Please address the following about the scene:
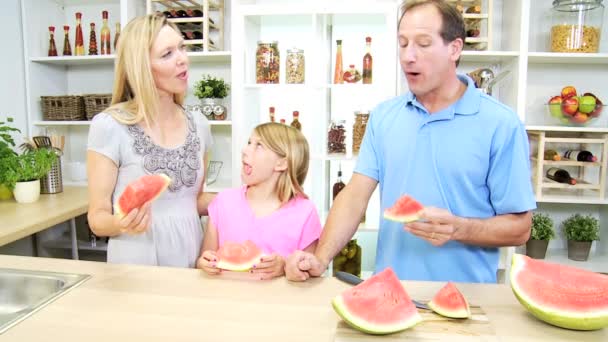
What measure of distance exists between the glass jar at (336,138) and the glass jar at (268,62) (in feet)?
1.62

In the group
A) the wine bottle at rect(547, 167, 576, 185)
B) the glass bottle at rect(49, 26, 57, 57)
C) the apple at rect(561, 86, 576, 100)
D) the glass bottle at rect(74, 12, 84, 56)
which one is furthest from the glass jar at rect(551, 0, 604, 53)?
the glass bottle at rect(49, 26, 57, 57)

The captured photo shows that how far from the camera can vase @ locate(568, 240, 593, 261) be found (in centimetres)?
328

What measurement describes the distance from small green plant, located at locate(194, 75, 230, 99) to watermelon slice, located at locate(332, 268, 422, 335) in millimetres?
2606

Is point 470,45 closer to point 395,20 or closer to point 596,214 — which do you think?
point 395,20

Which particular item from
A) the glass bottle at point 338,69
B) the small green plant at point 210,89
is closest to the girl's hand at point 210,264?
the glass bottle at point 338,69

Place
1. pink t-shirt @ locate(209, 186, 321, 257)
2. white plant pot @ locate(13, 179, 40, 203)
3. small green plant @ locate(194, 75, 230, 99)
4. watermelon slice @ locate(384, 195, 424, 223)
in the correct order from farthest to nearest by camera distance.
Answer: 1. small green plant @ locate(194, 75, 230, 99)
2. white plant pot @ locate(13, 179, 40, 203)
3. pink t-shirt @ locate(209, 186, 321, 257)
4. watermelon slice @ locate(384, 195, 424, 223)

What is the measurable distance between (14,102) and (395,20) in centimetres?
298

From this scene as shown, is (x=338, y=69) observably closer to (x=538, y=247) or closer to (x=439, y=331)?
(x=538, y=247)

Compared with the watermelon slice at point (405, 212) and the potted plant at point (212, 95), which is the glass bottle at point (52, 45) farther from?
the watermelon slice at point (405, 212)

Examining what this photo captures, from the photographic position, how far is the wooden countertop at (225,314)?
1058 millimetres

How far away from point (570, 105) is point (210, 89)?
2.36 meters

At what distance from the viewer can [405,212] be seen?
1310mm

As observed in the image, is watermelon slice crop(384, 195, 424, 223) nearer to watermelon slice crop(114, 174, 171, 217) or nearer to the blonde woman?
watermelon slice crop(114, 174, 171, 217)

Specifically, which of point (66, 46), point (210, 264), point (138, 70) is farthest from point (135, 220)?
point (66, 46)
